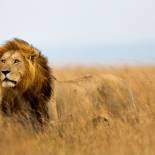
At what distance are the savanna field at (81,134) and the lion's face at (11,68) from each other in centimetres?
49

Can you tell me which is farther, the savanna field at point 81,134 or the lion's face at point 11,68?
the lion's face at point 11,68

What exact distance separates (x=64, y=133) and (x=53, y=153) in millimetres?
763

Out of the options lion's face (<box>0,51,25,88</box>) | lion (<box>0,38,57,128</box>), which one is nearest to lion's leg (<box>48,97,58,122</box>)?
lion (<box>0,38,57,128</box>)

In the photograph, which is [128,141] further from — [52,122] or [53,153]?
[52,122]

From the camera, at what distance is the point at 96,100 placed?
321 inches

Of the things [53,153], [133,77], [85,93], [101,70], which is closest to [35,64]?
[85,93]

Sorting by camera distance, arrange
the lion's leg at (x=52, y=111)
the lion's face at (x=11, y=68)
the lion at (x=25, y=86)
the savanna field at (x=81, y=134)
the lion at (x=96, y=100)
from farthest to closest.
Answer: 1. the lion at (x=96, y=100)
2. the lion's leg at (x=52, y=111)
3. the lion at (x=25, y=86)
4. the lion's face at (x=11, y=68)
5. the savanna field at (x=81, y=134)

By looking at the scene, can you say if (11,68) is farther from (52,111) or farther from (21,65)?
(52,111)

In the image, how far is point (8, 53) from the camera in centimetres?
734

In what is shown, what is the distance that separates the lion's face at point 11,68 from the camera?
23.1 ft

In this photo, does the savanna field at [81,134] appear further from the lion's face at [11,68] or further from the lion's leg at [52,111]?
the lion's face at [11,68]

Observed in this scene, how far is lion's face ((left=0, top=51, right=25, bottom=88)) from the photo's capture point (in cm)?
703

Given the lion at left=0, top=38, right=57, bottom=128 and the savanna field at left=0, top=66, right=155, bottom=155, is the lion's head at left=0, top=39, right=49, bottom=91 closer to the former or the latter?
the lion at left=0, top=38, right=57, bottom=128

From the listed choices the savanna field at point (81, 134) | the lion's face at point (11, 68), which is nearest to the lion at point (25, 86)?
the lion's face at point (11, 68)
